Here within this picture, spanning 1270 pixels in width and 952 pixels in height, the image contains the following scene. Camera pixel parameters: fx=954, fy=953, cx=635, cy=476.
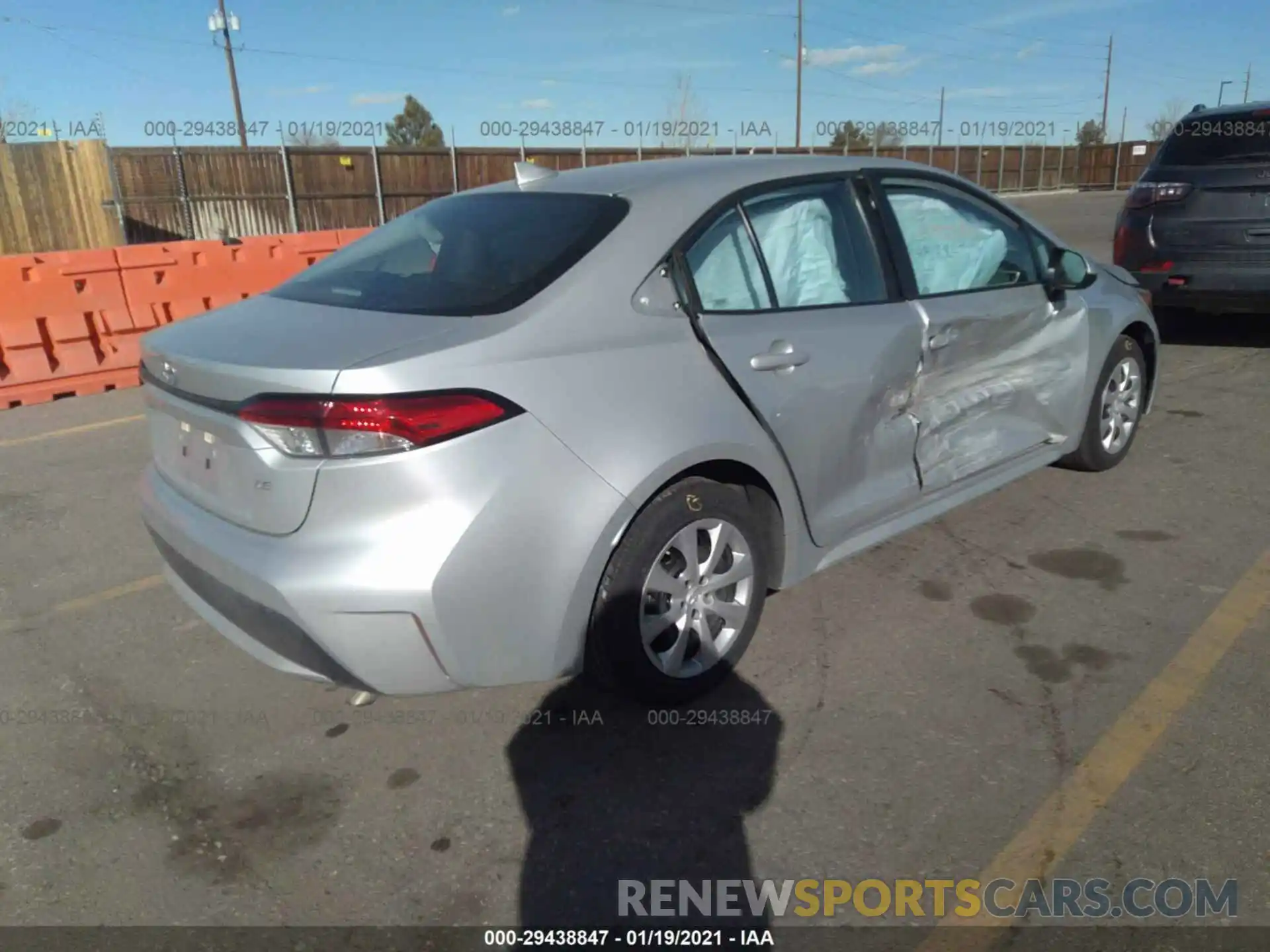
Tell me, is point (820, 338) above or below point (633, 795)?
above

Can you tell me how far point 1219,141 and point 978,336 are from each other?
16.0 ft

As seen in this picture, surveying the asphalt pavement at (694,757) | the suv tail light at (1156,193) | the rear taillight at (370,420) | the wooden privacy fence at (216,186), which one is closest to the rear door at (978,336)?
the asphalt pavement at (694,757)

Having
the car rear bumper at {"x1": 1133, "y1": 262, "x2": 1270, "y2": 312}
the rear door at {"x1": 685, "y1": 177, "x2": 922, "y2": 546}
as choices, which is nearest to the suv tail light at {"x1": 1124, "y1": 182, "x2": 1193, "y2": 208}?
the car rear bumper at {"x1": 1133, "y1": 262, "x2": 1270, "y2": 312}

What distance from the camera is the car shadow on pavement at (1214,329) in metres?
8.33

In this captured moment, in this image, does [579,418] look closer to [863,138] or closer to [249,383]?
[249,383]

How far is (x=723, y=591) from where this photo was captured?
302 centimetres

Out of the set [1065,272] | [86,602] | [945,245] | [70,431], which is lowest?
[86,602]

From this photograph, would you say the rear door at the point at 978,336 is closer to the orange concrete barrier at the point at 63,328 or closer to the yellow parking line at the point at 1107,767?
the yellow parking line at the point at 1107,767

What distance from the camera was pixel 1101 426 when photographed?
187 inches

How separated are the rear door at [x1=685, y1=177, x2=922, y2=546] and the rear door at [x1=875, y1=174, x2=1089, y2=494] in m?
0.15

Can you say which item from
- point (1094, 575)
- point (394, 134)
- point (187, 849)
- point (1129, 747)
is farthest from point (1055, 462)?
point (394, 134)

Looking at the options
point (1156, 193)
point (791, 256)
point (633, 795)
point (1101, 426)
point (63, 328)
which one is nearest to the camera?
point (633, 795)

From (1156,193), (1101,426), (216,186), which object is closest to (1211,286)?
(1156,193)

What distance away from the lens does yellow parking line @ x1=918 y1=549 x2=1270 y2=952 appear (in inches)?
87.8
